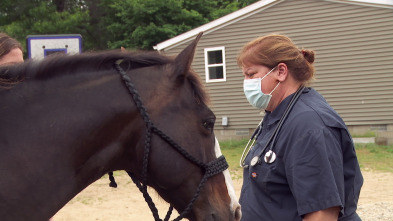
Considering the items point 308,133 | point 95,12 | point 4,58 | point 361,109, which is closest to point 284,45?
point 308,133

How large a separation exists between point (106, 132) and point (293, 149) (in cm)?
90

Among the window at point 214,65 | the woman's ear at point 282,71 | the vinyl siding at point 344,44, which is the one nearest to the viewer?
the woman's ear at point 282,71

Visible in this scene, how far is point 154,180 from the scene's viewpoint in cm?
206

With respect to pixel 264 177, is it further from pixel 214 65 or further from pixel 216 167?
pixel 214 65

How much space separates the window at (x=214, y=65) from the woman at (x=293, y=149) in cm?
1321

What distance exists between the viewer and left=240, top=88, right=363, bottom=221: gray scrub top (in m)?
1.98

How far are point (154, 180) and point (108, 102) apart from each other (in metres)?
0.44

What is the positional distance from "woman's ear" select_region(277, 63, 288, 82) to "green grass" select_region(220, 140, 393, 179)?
Answer: 7520mm

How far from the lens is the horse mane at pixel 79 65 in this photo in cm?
192

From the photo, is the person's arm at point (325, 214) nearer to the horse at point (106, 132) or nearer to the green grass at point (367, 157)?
the horse at point (106, 132)

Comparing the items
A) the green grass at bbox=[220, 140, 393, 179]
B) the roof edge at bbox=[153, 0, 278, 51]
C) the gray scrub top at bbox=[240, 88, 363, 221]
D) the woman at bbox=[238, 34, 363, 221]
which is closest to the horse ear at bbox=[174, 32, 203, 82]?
the woman at bbox=[238, 34, 363, 221]

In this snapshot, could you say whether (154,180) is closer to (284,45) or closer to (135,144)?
(135,144)

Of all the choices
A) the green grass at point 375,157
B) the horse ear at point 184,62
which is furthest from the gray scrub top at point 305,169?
the green grass at point 375,157

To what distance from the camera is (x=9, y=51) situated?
9.49ft
